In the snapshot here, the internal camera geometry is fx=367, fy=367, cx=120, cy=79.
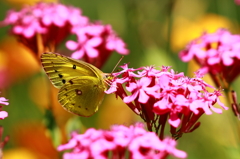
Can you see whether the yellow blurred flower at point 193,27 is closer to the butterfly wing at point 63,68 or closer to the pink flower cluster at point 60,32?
the pink flower cluster at point 60,32

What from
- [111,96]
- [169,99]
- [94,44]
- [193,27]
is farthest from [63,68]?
[193,27]

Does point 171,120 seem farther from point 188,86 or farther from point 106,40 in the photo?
point 106,40

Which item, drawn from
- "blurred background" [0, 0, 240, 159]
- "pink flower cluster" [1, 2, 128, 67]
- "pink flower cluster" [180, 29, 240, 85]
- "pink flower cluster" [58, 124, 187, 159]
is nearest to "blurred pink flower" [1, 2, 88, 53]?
"pink flower cluster" [1, 2, 128, 67]

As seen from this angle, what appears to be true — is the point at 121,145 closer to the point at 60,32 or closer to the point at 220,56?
the point at 220,56

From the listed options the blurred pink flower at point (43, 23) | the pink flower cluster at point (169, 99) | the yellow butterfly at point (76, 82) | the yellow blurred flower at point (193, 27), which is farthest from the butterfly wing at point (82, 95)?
the yellow blurred flower at point (193, 27)

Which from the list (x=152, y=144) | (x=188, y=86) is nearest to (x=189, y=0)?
(x=188, y=86)
